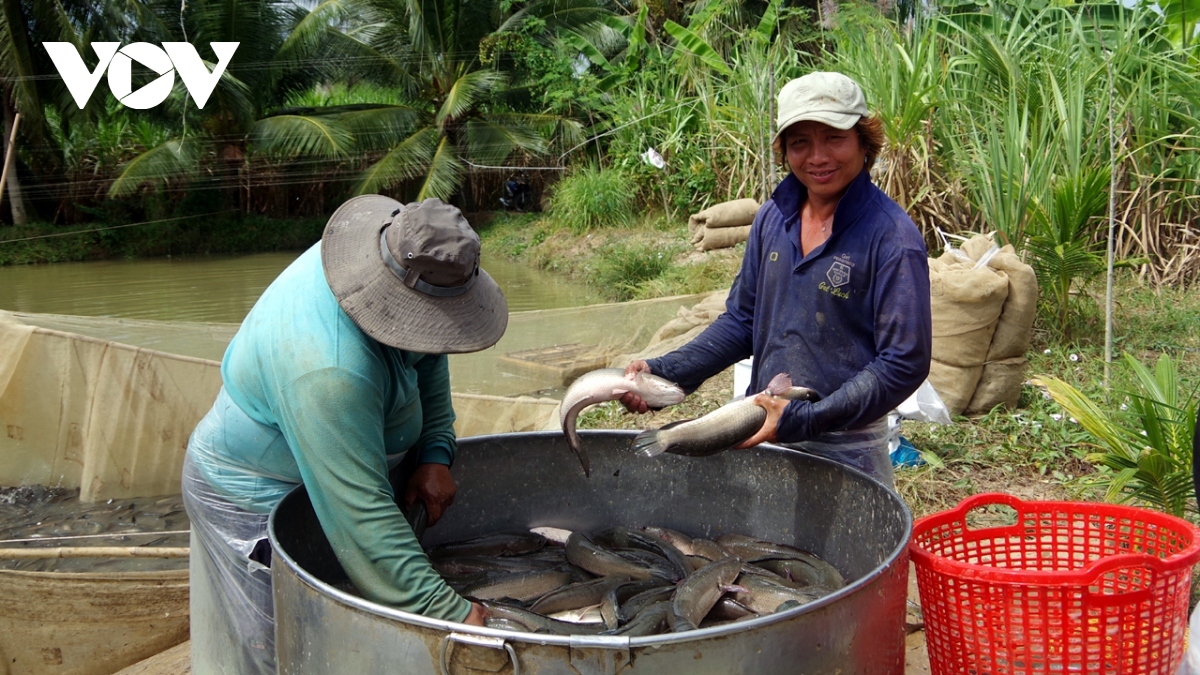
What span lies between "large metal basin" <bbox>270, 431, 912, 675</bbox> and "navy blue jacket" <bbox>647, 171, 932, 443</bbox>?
0.22 metres

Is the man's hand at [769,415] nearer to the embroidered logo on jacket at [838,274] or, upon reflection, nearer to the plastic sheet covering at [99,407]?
the embroidered logo on jacket at [838,274]

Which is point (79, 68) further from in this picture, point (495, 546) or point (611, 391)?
point (611, 391)

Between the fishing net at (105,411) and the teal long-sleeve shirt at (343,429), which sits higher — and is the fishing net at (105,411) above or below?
below

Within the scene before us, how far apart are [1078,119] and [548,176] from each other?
49.1ft

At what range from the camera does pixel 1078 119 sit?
6.31m

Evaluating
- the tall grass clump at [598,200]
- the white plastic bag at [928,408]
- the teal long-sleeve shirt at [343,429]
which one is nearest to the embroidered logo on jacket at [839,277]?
the teal long-sleeve shirt at [343,429]

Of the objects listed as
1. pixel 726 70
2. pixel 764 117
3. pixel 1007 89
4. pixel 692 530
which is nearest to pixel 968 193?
pixel 1007 89

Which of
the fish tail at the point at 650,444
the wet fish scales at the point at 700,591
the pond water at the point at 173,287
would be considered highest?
the fish tail at the point at 650,444

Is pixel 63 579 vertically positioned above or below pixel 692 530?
below

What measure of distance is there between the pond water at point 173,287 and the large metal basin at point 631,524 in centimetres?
968

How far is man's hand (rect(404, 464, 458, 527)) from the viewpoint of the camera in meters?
2.60

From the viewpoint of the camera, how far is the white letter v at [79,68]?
1770 cm

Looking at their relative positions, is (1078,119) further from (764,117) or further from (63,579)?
(63,579)
